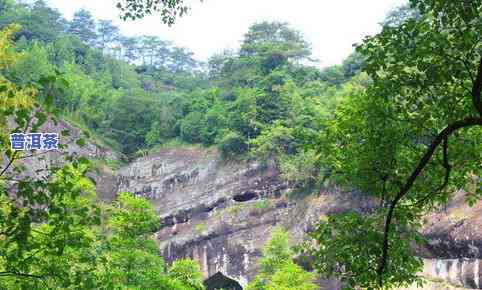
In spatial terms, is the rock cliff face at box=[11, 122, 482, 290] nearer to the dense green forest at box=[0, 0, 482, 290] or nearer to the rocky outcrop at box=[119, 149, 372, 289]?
the rocky outcrop at box=[119, 149, 372, 289]

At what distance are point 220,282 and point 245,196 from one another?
4.38 metres

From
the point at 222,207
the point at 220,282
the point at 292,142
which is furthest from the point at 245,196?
the point at 220,282

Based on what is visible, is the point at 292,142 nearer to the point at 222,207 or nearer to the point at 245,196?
the point at 245,196

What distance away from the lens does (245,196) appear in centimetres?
2870

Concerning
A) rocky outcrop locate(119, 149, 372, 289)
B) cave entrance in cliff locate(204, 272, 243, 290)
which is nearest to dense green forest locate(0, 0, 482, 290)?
rocky outcrop locate(119, 149, 372, 289)

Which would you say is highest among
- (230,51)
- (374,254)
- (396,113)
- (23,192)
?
(230,51)

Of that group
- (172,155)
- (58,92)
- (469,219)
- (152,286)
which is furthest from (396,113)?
(172,155)

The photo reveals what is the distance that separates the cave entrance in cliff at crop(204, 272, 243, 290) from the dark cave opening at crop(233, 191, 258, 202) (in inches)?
162

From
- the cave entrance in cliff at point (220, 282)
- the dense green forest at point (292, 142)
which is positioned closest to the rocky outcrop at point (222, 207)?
the cave entrance in cliff at point (220, 282)

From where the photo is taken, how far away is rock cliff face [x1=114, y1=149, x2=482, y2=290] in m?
23.2

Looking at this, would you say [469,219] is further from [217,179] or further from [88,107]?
[88,107]

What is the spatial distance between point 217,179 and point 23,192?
2715 cm

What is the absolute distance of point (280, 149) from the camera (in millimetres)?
29156

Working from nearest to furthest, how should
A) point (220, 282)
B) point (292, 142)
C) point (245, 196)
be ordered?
point (220, 282) → point (245, 196) → point (292, 142)
